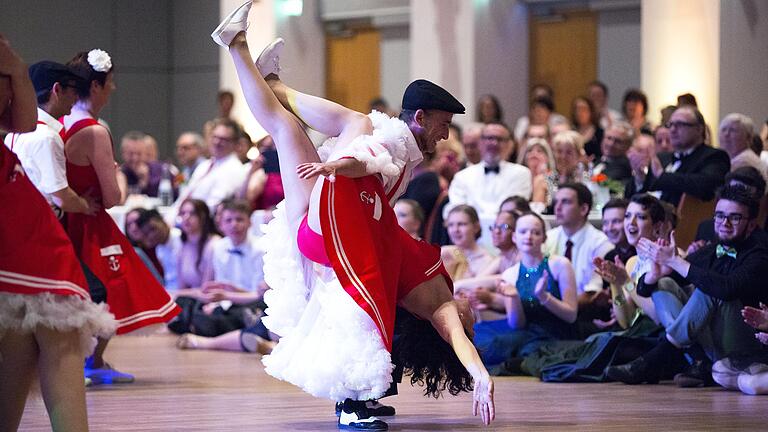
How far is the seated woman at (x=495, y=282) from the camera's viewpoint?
21.6 feet

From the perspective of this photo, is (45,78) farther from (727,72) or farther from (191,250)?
(727,72)

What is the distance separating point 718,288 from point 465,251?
2.06 metres

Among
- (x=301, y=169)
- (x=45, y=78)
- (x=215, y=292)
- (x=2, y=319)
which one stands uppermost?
(x=45, y=78)

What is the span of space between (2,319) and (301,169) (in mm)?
1131

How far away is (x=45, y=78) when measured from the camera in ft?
16.9

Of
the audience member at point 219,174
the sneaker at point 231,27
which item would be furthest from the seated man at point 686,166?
the audience member at point 219,174

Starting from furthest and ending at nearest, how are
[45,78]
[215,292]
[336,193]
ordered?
[215,292] → [45,78] → [336,193]

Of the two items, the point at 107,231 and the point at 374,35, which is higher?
the point at 374,35

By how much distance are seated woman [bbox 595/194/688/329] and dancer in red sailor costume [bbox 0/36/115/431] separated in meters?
3.15

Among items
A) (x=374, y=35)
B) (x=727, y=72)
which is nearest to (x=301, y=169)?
(x=727, y=72)

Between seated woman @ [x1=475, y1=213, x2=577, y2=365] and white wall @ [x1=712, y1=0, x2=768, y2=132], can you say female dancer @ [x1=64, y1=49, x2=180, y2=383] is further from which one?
white wall @ [x1=712, y1=0, x2=768, y2=132]

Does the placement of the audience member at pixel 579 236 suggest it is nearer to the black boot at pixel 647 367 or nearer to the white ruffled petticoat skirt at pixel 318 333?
the black boot at pixel 647 367

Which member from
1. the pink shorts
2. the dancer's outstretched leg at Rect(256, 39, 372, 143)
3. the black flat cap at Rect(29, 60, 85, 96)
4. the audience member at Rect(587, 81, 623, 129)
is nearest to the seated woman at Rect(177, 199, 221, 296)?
the black flat cap at Rect(29, 60, 85, 96)

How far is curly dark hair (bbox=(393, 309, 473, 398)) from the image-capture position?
171 inches
